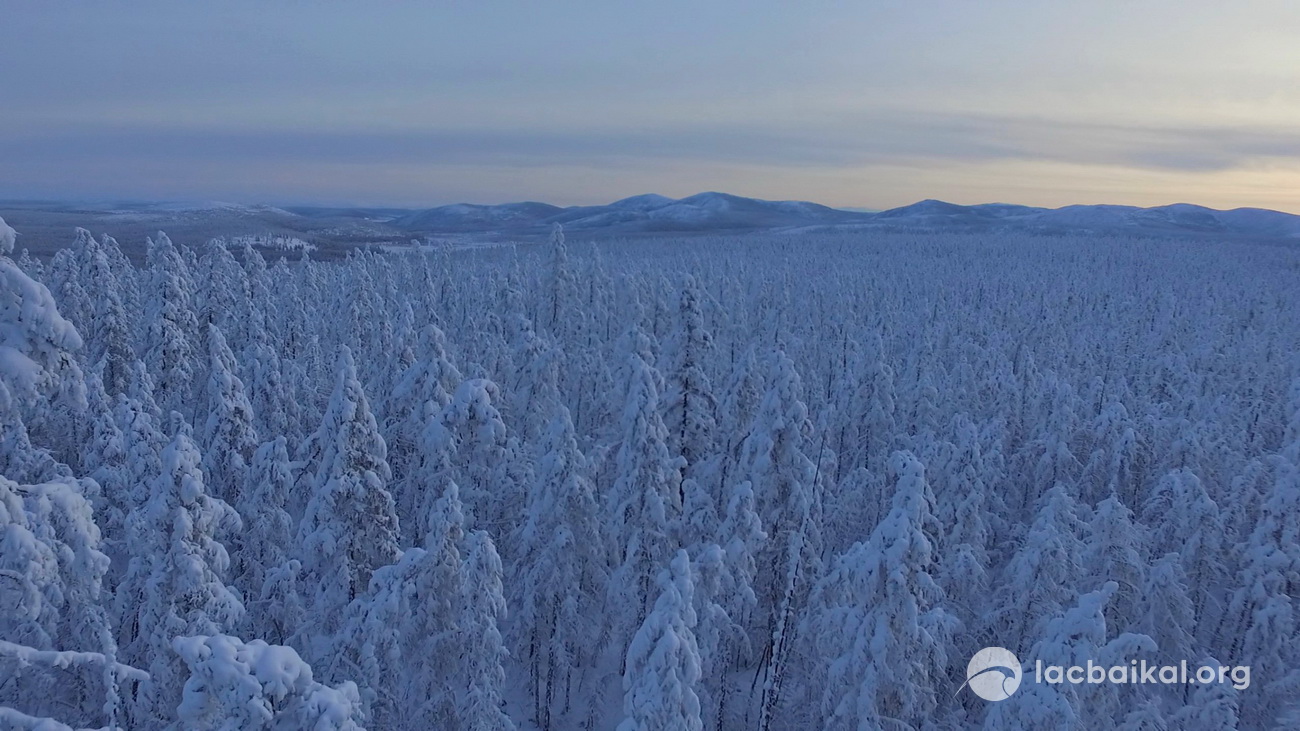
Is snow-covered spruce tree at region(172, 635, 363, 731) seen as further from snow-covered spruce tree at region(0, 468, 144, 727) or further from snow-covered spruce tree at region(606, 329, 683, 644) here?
snow-covered spruce tree at region(606, 329, 683, 644)

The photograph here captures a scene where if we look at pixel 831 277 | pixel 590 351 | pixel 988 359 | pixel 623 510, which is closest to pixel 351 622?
pixel 623 510

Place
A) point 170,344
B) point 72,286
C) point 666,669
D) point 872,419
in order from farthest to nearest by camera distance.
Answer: point 72,286 → point 872,419 → point 170,344 → point 666,669

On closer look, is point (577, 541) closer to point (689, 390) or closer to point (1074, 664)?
point (689, 390)

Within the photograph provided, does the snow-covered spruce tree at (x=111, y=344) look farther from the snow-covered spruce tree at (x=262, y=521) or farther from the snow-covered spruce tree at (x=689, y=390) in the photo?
the snow-covered spruce tree at (x=689, y=390)

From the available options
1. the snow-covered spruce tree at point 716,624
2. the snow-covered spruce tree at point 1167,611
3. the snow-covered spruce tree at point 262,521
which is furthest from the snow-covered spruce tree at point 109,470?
the snow-covered spruce tree at point 1167,611

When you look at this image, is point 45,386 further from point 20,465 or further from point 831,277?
point 831,277

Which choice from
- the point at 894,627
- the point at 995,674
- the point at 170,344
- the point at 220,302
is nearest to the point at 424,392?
the point at 894,627
